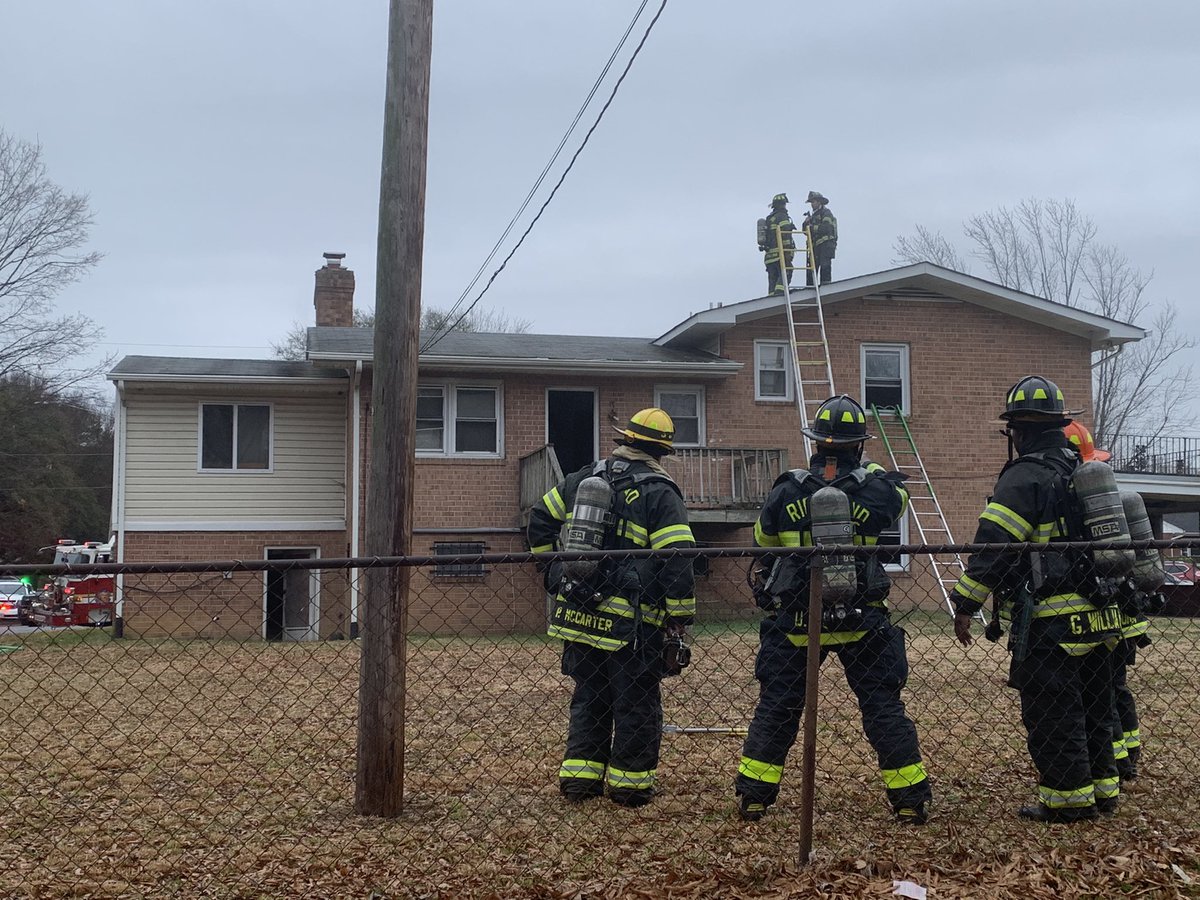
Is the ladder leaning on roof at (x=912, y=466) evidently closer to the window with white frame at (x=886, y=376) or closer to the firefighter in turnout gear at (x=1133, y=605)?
the window with white frame at (x=886, y=376)

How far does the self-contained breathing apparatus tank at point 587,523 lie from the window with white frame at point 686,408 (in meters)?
13.3

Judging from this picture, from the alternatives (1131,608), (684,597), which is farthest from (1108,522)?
(684,597)

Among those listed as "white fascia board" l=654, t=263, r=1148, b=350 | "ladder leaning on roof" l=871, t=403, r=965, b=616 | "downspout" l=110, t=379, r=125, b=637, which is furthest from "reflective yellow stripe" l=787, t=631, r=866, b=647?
"downspout" l=110, t=379, r=125, b=637

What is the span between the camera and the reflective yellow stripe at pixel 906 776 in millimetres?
4738

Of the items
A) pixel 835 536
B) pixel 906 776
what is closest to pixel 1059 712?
pixel 906 776

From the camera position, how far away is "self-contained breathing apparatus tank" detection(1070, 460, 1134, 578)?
4535 mm

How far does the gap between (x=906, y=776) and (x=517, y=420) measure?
13926 millimetres

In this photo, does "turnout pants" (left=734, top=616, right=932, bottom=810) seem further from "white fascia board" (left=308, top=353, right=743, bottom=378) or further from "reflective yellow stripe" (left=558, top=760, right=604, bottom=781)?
"white fascia board" (left=308, top=353, right=743, bottom=378)

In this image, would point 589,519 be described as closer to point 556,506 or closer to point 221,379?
point 556,506

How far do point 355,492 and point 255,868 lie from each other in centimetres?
1352

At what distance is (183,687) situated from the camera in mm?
9539

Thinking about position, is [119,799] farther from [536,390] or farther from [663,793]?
[536,390]

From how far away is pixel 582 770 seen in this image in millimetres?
5266

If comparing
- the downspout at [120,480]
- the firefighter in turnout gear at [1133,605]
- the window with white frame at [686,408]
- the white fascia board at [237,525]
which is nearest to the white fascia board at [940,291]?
the window with white frame at [686,408]
